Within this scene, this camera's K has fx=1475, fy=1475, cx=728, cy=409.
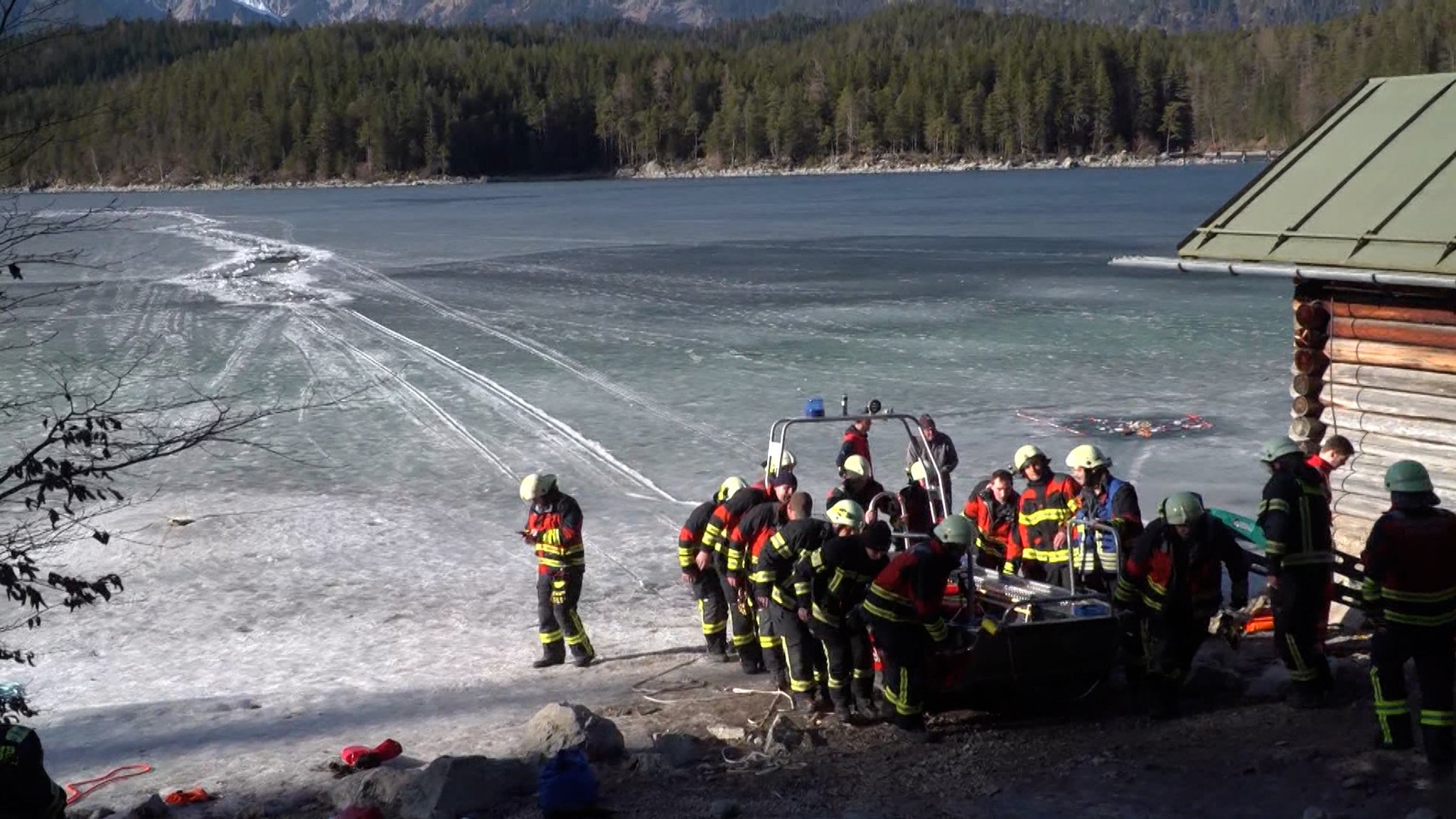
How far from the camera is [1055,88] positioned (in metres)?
127

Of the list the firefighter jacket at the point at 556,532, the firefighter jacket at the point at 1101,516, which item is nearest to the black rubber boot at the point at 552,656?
the firefighter jacket at the point at 556,532

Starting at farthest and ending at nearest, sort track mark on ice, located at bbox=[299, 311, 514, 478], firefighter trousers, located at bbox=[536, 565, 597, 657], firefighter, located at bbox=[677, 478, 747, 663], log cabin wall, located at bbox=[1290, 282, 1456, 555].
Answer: track mark on ice, located at bbox=[299, 311, 514, 478] < firefighter trousers, located at bbox=[536, 565, 597, 657] < firefighter, located at bbox=[677, 478, 747, 663] < log cabin wall, located at bbox=[1290, 282, 1456, 555]

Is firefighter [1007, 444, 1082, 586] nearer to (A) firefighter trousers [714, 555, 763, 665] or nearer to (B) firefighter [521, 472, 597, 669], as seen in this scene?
(A) firefighter trousers [714, 555, 763, 665]

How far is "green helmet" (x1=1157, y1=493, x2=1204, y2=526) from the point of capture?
280 inches

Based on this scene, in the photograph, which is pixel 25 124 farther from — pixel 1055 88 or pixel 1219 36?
pixel 1219 36

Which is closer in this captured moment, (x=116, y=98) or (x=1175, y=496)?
(x=116, y=98)

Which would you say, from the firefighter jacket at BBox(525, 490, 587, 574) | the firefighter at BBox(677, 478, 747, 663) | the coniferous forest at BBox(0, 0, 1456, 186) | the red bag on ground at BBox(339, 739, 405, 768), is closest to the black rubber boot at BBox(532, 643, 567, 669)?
the firefighter jacket at BBox(525, 490, 587, 574)

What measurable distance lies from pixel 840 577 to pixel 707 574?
1784mm

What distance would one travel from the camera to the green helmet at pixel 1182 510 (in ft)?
23.3

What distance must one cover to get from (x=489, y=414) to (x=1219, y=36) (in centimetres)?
14625

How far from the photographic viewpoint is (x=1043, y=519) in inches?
344

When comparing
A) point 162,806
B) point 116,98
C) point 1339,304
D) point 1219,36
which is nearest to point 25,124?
point 116,98

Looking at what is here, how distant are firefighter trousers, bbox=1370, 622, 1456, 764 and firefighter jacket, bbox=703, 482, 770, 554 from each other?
3629mm

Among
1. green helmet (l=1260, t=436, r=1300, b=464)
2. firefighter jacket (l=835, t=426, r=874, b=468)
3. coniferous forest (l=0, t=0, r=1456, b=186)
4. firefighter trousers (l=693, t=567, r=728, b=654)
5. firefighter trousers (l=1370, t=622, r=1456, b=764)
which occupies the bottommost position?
firefighter trousers (l=693, t=567, r=728, b=654)
